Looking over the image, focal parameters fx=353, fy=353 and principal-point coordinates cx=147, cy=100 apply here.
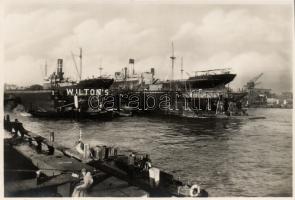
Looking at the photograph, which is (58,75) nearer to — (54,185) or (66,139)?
(66,139)

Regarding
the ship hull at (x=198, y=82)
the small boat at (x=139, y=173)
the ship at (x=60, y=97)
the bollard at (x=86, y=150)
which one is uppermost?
the ship hull at (x=198, y=82)

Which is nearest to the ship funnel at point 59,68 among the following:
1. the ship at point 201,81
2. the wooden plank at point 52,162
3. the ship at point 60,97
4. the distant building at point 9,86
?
the ship at point 60,97

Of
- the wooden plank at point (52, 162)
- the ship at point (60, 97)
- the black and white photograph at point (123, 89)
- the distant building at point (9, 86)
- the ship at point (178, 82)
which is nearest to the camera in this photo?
the wooden plank at point (52, 162)

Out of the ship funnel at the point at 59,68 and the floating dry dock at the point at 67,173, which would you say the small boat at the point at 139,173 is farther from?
the ship funnel at the point at 59,68

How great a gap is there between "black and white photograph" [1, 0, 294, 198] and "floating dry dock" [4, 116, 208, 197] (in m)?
0.02

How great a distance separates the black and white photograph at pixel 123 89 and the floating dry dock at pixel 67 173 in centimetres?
2

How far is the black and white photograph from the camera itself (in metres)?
6.05

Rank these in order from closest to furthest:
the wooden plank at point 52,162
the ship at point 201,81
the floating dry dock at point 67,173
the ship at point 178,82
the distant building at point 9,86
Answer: the floating dry dock at point 67,173
the wooden plank at point 52,162
the distant building at point 9,86
the ship at point 201,81
the ship at point 178,82

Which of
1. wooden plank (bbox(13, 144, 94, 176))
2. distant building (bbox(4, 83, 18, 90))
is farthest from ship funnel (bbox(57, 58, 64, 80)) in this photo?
wooden plank (bbox(13, 144, 94, 176))

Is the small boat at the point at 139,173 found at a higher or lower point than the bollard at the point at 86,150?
lower

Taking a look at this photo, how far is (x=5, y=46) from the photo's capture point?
6215 millimetres

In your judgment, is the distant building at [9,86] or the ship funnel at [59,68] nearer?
the distant building at [9,86]

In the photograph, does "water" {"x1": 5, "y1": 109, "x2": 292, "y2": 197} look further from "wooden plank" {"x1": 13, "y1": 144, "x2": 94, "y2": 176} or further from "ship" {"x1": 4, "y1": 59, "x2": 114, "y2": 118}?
"wooden plank" {"x1": 13, "y1": 144, "x2": 94, "y2": 176}

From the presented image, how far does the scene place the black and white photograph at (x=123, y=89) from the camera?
605 cm
